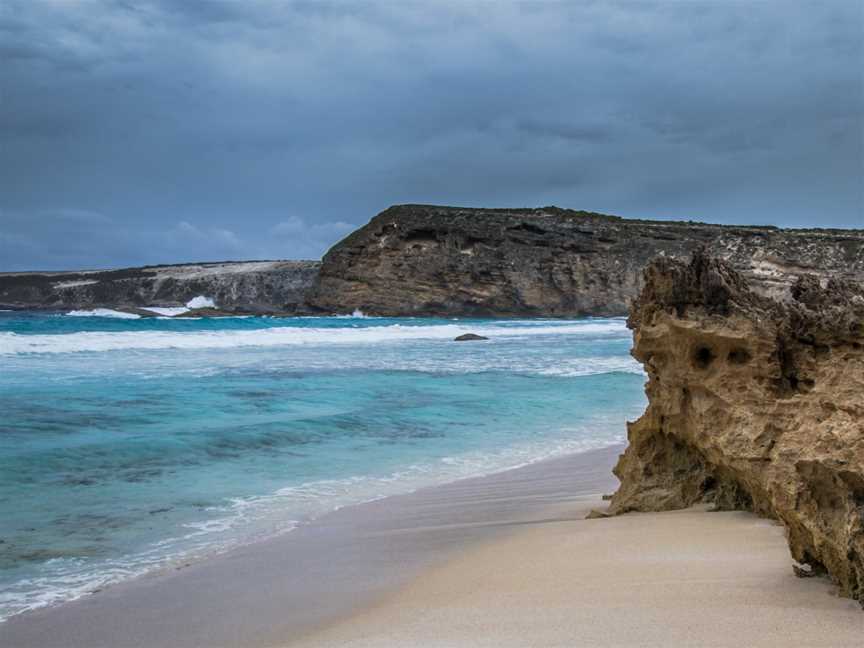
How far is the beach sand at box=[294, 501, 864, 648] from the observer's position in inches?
92.1

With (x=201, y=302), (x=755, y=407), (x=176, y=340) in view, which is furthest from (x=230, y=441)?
(x=201, y=302)

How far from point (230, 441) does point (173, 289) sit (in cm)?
8030

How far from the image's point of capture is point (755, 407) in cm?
→ 342

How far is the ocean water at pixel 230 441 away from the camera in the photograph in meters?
4.36

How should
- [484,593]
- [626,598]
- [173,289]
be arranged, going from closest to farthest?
[626,598], [484,593], [173,289]

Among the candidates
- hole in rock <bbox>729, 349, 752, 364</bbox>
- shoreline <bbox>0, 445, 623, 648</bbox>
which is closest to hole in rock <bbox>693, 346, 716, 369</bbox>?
hole in rock <bbox>729, 349, 752, 364</bbox>

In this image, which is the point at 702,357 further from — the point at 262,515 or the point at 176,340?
the point at 176,340

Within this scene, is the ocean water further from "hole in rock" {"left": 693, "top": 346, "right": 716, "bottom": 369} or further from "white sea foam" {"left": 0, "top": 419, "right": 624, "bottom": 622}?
"hole in rock" {"left": 693, "top": 346, "right": 716, "bottom": 369}

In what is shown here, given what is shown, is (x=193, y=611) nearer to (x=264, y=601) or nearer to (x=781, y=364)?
(x=264, y=601)

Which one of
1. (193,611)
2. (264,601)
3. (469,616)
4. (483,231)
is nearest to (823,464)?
(469,616)

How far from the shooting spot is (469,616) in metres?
2.69

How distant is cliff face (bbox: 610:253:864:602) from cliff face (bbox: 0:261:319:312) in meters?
76.2

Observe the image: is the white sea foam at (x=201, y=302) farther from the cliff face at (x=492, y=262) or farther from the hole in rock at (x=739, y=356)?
the hole in rock at (x=739, y=356)

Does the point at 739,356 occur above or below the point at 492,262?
below
